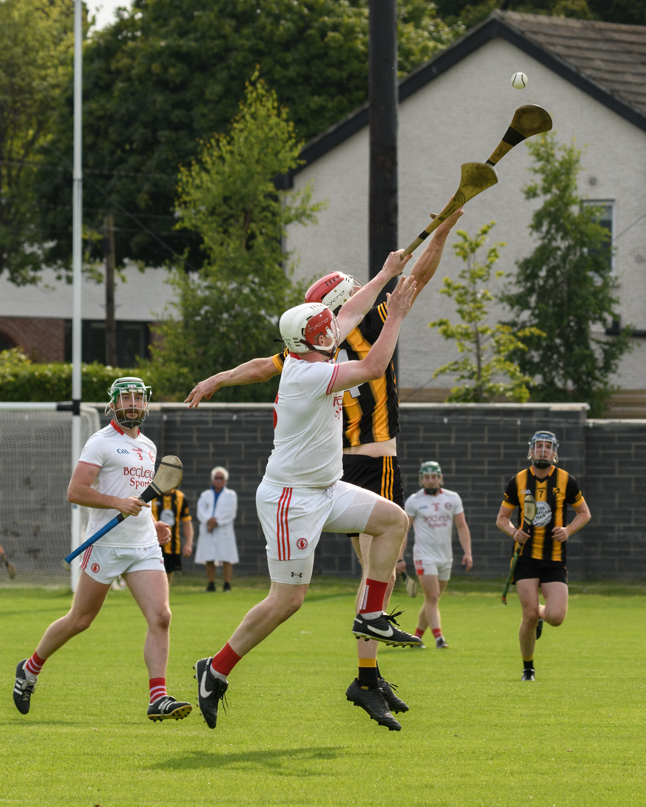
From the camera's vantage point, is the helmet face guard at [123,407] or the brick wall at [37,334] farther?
the brick wall at [37,334]

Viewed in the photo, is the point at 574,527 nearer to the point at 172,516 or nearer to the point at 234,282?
the point at 172,516

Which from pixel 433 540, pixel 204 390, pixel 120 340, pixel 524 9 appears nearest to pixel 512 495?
pixel 433 540

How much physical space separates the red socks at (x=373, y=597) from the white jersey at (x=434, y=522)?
7077mm

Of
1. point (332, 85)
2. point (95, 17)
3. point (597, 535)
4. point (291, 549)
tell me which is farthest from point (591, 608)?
point (95, 17)

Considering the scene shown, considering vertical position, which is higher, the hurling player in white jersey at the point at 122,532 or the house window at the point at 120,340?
the house window at the point at 120,340

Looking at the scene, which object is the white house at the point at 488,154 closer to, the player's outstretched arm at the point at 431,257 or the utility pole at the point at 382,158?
the utility pole at the point at 382,158

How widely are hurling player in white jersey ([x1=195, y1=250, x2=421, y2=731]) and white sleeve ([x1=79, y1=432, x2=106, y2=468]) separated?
1.27m

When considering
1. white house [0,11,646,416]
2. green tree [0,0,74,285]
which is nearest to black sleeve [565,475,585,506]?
white house [0,11,646,416]

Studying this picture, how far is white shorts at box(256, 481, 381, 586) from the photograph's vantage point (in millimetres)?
6574

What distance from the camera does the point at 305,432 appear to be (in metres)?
6.58

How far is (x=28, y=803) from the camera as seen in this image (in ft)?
17.2

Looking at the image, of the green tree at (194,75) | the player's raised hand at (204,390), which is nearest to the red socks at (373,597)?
the player's raised hand at (204,390)

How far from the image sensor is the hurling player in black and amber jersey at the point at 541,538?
10.3m

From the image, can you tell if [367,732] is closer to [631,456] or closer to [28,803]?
[28,803]
